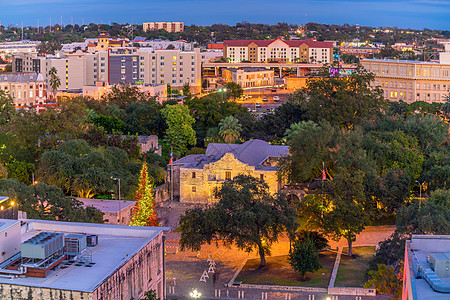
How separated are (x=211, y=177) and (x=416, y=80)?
5460 centimetres

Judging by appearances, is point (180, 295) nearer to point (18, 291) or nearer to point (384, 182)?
point (18, 291)

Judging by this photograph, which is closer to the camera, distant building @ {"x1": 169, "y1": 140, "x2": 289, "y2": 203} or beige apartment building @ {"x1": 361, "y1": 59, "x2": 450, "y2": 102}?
distant building @ {"x1": 169, "y1": 140, "x2": 289, "y2": 203}

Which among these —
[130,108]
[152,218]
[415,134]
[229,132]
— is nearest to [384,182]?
[415,134]

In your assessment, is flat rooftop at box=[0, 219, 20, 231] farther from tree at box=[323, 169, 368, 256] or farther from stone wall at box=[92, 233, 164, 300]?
tree at box=[323, 169, 368, 256]

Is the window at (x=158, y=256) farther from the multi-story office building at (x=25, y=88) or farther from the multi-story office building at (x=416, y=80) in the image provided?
the multi-story office building at (x=25, y=88)

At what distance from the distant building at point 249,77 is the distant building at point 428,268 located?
452 ft

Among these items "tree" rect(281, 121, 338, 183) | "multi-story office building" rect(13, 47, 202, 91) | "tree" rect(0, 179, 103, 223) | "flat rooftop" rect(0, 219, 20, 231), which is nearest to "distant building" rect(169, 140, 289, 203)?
"tree" rect(281, 121, 338, 183)

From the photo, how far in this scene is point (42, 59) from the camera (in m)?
148

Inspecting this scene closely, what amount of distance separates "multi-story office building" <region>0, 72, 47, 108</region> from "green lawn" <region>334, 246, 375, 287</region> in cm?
8966

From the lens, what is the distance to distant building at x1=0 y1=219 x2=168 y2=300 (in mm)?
27391

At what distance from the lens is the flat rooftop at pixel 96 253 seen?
90.9ft

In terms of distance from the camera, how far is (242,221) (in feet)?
146

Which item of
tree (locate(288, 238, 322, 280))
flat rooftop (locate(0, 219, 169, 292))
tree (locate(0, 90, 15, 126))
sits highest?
tree (locate(0, 90, 15, 126))

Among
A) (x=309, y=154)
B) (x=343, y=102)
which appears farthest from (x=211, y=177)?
(x=343, y=102)
